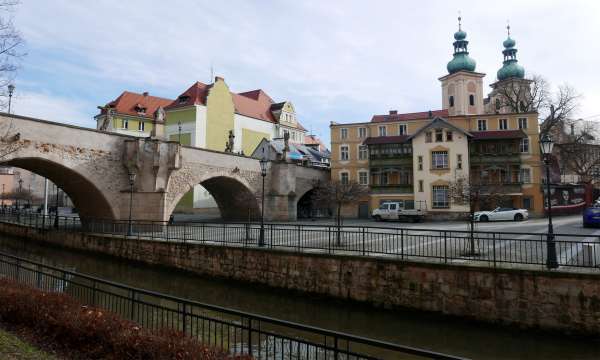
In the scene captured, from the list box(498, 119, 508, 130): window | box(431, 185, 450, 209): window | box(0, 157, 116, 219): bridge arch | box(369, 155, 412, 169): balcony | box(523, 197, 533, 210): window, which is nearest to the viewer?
box(0, 157, 116, 219): bridge arch

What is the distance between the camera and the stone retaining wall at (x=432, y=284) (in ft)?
31.3

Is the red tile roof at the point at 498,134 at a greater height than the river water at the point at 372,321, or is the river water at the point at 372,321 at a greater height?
the red tile roof at the point at 498,134

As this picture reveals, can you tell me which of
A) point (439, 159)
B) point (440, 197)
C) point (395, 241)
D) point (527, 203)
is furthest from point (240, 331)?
point (527, 203)

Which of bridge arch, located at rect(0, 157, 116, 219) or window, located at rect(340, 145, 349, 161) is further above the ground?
window, located at rect(340, 145, 349, 161)

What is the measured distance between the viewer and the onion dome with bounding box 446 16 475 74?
196ft

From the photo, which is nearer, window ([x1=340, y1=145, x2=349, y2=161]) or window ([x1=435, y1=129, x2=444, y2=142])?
window ([x1=435, y1=129, x2=444, y2=142])

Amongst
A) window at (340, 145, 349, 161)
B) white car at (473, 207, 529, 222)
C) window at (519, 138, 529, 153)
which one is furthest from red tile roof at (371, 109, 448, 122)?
white car at (473, 207, 529, 222)

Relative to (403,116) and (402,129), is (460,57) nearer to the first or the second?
(403,116)

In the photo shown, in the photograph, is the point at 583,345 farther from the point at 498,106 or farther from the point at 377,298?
the point at 498,106

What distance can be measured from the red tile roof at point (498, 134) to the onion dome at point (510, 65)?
28.2m

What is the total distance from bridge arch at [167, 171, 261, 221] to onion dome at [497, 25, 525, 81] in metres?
47.4

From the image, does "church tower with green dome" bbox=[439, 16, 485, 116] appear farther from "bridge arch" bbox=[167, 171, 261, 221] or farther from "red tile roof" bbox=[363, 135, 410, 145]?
"bridge arch" bbox=[167, 171, 261, 221]

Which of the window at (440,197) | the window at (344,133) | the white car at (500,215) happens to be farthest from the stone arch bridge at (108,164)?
the white car at (500,215)

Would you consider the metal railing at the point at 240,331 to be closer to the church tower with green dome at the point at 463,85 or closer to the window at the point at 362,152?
the window at the point at 362,152
